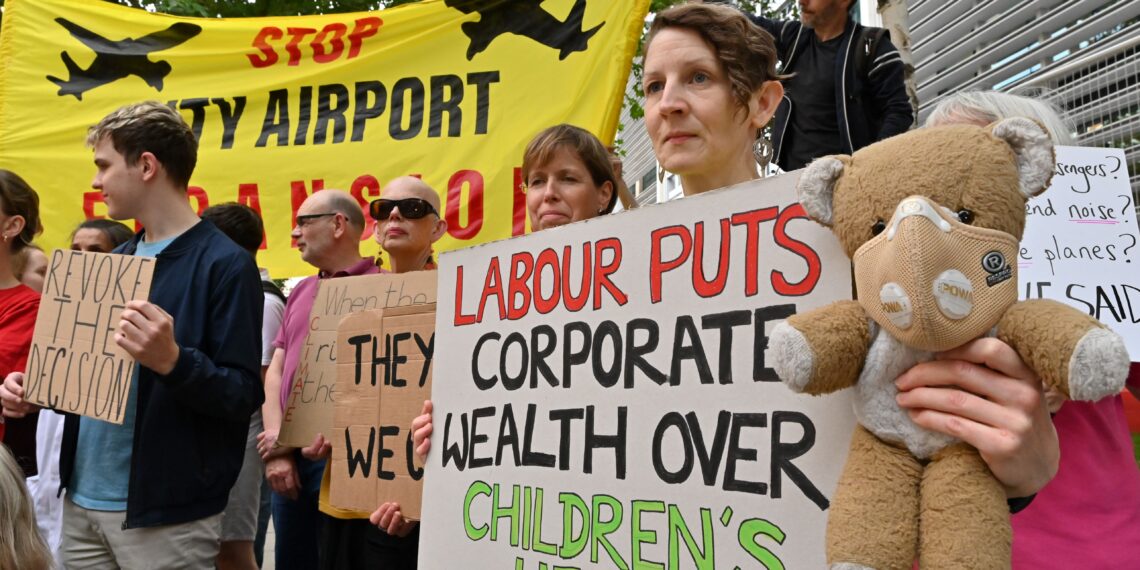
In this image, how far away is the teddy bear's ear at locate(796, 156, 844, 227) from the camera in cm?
123

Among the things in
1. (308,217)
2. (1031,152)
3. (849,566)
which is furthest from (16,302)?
(1031,152)

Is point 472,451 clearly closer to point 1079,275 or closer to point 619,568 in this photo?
point 619,568

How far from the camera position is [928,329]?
1.08m

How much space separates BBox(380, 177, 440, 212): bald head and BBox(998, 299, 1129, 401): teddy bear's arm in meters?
2.74

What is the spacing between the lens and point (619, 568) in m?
1.64

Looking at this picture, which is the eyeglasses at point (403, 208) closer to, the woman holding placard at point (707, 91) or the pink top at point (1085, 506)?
the woman holding placard at point (707, 91)

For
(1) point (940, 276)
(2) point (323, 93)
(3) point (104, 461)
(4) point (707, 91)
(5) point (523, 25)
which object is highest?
(5) point (523, 25)

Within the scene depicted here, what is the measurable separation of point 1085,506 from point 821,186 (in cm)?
88

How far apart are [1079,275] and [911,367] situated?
1.26 m

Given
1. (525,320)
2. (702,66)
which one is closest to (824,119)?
(702,66)

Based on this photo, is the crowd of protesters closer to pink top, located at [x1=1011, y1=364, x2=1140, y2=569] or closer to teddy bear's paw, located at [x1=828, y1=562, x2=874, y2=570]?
pink top, located at [x1=1011, y1=364, x2=1140, y2=569]

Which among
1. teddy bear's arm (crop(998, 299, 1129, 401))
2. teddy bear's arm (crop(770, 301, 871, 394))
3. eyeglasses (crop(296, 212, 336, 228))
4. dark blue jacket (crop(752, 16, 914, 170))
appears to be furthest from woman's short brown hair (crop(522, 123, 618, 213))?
teddy bear's arm (crop(998, 299, 1129, 401))

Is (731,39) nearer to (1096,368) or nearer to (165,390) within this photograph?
(1096,368)

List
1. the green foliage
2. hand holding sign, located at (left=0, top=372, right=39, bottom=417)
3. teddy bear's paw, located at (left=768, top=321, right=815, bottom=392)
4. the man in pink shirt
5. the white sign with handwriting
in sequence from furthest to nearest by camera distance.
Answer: the green foliage
the man in pink shirt
hand holding sign, located at (left=0, top=372, right=39, bottom=417)
the white sign with handwriting
teddy bear's paw, located at (left=768, top=321, right=815, bottom=392)
